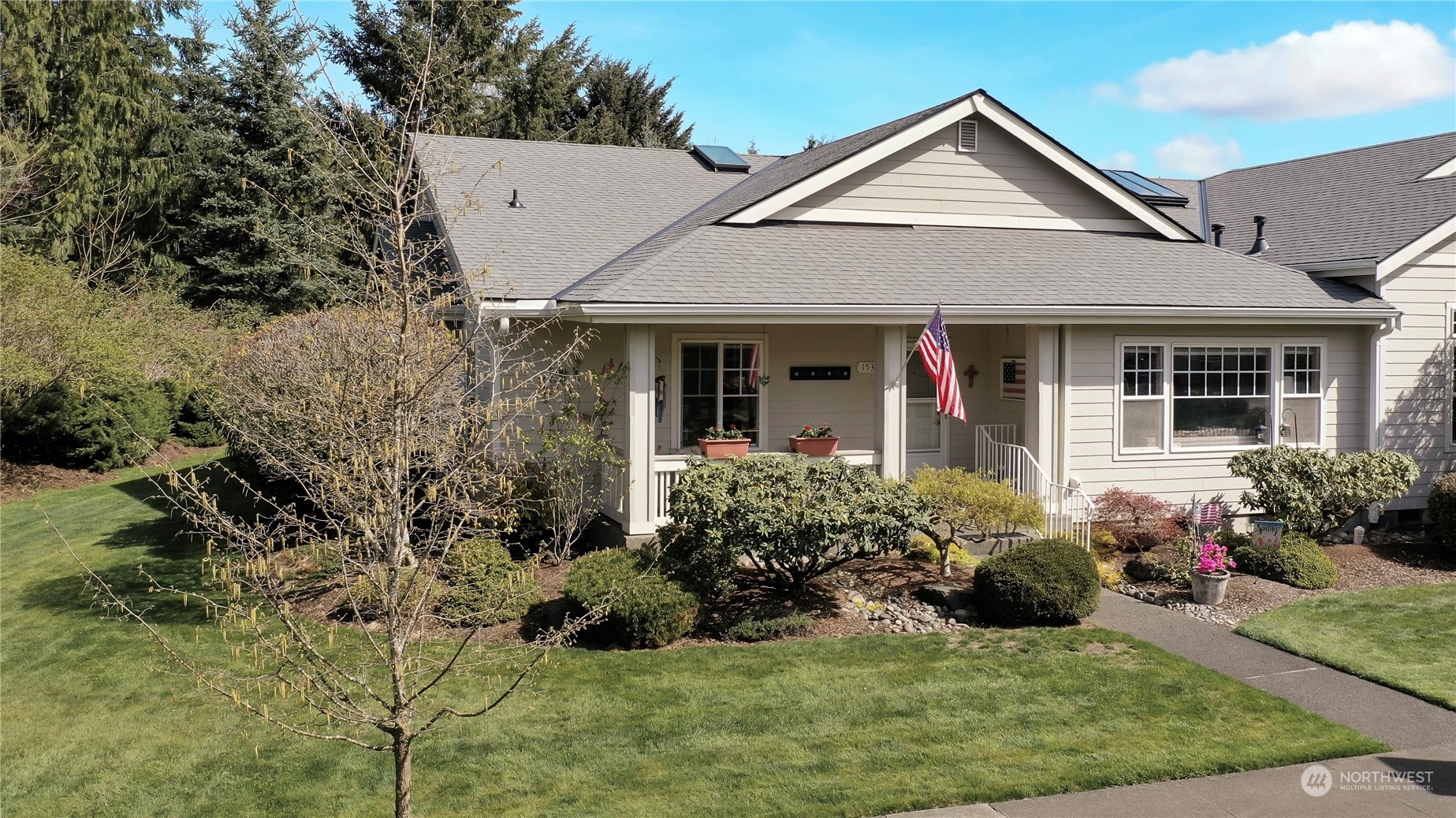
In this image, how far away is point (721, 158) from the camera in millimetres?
20250

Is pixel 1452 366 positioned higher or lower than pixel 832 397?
higher

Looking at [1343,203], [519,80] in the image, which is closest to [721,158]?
[1343,203]

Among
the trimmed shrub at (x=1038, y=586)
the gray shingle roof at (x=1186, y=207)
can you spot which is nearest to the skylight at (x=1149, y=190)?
the gray shingle roof at (x=1186, y=207)

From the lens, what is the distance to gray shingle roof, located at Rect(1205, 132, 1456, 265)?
14969mm

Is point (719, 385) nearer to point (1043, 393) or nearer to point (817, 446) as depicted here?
point (817, 446)

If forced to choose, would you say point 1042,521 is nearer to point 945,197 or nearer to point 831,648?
point 831,648

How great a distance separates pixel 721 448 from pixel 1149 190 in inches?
427

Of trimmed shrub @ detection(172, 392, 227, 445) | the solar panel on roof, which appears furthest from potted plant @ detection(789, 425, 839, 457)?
trimmed shrub @ detection(172, 392, 227, 445)

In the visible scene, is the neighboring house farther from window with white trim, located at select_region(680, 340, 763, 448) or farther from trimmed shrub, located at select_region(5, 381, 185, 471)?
trimmed shrub, located at select_region(5, 381, 185, 471)

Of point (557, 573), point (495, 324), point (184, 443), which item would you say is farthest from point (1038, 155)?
point (184, 443)

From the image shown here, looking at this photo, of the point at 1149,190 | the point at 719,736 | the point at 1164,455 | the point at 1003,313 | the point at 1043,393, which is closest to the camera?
the point at 719,736

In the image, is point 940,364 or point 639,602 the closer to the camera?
point 639,602

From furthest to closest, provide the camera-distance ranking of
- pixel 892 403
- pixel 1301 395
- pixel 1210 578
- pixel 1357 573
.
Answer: pixel 1301 395 → pixel 892 403 → pixel 1357 573 → pixel 1210 578

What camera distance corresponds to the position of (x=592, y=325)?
13.4 metres
